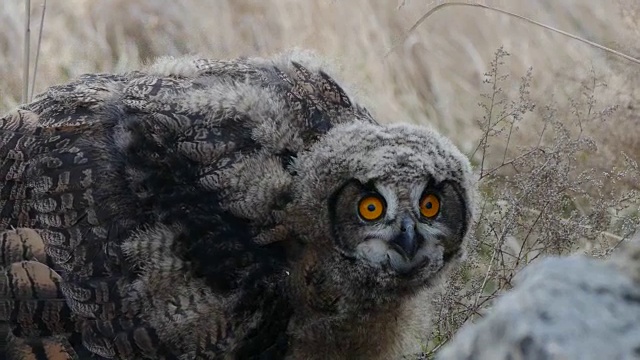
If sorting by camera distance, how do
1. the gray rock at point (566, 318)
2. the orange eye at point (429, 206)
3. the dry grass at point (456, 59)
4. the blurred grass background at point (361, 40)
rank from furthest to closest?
the blurred grass background at point (361, 40), the dry grass at point (456, 59), the orange eye at point (429, 206), the gray rock at point (566, 318)

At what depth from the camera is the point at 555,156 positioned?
3676mm

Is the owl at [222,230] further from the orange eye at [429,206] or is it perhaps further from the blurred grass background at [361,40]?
the blurred grass background at [361,40]

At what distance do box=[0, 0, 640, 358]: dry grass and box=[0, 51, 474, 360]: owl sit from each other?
71 centimetres

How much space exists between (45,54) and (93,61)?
376mm

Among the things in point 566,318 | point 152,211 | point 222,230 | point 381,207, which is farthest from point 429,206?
point 566,318

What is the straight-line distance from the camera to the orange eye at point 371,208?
10.1 feet

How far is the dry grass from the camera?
166 inches

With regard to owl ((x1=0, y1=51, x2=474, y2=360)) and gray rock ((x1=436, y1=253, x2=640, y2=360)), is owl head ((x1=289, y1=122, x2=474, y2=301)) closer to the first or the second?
owl ((x1=0, y1=51, x2=474, y2=360))

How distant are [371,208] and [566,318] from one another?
192 cm

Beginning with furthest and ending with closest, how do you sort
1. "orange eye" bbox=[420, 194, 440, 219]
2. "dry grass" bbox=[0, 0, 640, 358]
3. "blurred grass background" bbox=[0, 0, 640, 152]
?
1. "blurred grass background" bbox=[0, 0, 640, 152]
2. "dry grass" bbox=[0, 0, 640, 358]
3. "orange eye" bbox=[420, 194, 440, 219]

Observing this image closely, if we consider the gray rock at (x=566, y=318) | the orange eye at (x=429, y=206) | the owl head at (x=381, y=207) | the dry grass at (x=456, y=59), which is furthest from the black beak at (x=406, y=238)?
the gray rock at (x=566, y=318)

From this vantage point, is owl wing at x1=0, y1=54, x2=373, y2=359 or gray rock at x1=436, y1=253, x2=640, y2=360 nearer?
gray rock at x1=436, y1=253, x2=640, y2=360

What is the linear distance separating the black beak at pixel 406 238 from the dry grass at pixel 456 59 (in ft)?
2.76

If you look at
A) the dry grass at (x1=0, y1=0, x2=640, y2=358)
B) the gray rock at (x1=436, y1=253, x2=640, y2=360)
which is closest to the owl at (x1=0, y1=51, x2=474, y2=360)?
the dry grass at (x1=0, y1=0, x2=640, y2=358)
